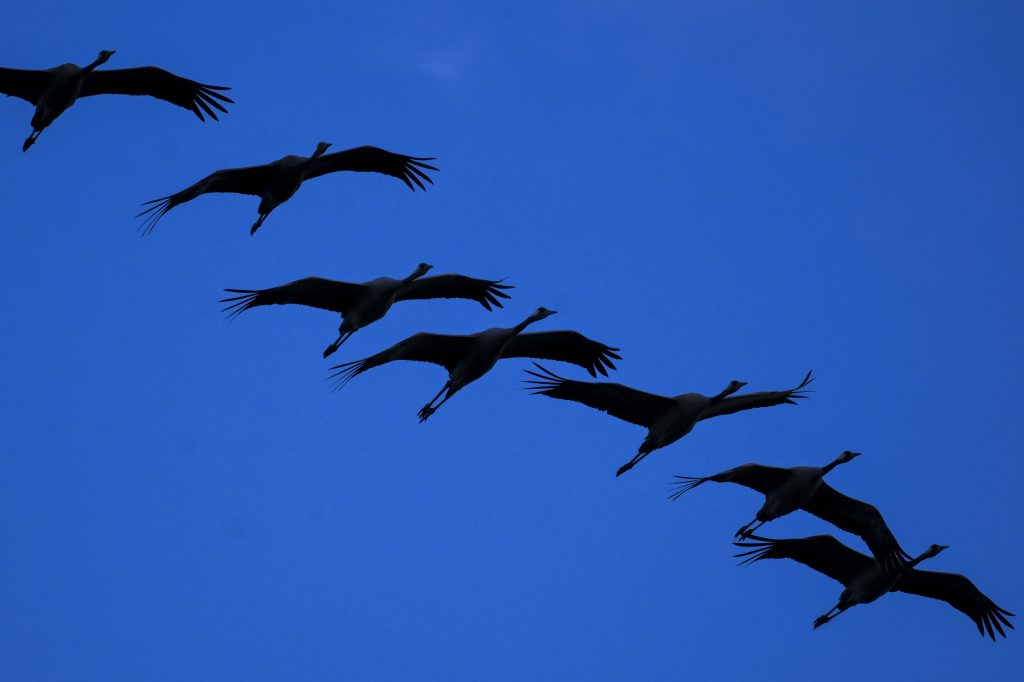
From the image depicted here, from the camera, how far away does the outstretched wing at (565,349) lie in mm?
20656

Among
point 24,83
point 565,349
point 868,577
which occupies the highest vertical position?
point 24,83

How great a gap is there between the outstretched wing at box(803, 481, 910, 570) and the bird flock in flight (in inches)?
0.6

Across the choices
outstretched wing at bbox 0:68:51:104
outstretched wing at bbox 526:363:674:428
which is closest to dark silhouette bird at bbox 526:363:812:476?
outstretched wing at bbox 526:363:674:428

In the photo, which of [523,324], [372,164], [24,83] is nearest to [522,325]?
[523,324]

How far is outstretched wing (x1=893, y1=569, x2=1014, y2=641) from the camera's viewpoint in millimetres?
21953

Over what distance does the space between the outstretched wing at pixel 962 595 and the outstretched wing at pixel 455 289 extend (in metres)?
7.95

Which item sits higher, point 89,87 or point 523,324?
point 89,87

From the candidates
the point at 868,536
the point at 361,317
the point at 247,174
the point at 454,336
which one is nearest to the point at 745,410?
the point at 868,536

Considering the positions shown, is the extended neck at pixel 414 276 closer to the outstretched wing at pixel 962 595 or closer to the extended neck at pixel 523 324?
the extended neck at pixel 523 324

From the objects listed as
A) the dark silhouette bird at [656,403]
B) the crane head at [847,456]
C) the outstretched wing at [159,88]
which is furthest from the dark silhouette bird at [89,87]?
the crane head at [847,456]

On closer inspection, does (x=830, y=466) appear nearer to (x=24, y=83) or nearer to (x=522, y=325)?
(x=522, y=325)

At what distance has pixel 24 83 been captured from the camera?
20812 mm

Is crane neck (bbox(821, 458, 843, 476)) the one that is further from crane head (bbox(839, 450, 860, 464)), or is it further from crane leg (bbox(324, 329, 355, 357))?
crane leg (bbox(324, 329, 355, 357))

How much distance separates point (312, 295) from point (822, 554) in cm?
878
